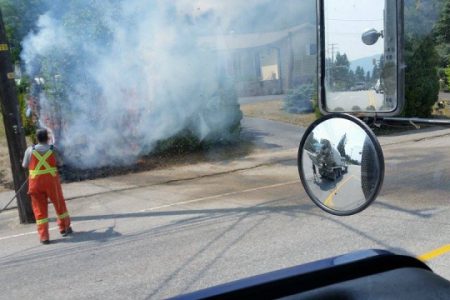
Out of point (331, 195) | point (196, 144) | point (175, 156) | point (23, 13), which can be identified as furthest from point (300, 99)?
point (331, 195)

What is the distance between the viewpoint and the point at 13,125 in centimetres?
821

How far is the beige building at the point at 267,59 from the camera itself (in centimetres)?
1345

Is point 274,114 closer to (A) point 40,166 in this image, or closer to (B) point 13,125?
(B) point 13,125

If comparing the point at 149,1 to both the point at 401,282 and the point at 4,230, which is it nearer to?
the point at 4,230

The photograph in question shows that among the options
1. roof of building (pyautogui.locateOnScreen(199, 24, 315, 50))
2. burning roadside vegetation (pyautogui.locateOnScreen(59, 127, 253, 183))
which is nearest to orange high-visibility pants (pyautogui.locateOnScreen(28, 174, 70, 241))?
burning roadside vegetation (pyautogui.locateOnScreen(59, 127, 253, 183))

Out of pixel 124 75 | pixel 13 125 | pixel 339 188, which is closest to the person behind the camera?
pixel 339 188

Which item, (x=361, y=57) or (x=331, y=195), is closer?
(x=361, y=57)

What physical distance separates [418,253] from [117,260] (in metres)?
3.23

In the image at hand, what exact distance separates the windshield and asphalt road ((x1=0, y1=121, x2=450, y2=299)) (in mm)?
31

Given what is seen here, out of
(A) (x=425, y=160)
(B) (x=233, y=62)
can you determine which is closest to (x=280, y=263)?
(A) (x=425, y=160)

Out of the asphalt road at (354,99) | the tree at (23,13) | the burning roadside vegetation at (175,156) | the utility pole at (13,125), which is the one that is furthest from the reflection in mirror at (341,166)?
the tree at (23,13)

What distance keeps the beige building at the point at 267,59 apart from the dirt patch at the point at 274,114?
523mm

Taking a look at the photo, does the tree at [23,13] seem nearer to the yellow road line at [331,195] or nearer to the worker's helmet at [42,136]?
the worker's helmet at [42,136]

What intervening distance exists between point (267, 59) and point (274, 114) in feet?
10.1
